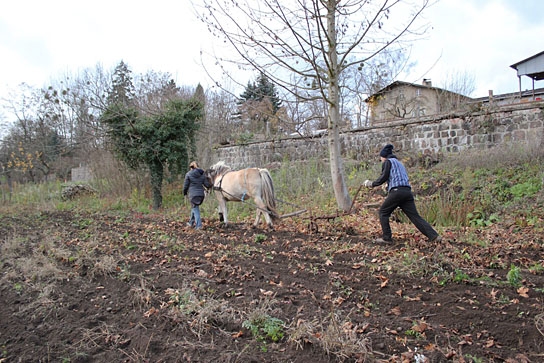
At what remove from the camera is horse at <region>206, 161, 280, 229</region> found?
31.9 feet

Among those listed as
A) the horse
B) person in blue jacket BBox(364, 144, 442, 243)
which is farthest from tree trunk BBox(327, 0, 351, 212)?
person in blue jacket BBox(364, 144, 442, 243)

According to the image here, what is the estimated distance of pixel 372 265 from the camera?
5.76 metres

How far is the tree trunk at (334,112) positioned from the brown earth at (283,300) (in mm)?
2442

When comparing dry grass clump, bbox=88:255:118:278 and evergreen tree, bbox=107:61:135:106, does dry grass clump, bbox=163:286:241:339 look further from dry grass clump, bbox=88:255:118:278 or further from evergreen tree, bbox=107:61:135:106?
evergreen tree, bbox=107:61:135:106

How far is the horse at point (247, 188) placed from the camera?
972 cm

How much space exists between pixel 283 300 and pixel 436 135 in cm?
1168

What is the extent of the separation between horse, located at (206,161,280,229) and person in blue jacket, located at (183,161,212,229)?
A: 321 millimetres

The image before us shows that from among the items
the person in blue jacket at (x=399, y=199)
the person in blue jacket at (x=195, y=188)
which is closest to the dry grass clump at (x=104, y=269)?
the person in blue jacket at (x=195, y=188)

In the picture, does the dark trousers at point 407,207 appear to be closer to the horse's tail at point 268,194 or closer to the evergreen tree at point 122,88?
the horse's tail at point 268,194

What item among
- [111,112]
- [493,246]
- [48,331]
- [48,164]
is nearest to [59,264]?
[48,331]

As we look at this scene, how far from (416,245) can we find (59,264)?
624 cm

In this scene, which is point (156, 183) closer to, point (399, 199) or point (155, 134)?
point (155, 134)

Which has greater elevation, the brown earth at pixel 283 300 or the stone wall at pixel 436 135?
the stone wall at pixel 436 135

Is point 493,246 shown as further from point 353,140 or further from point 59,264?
point 353,140
